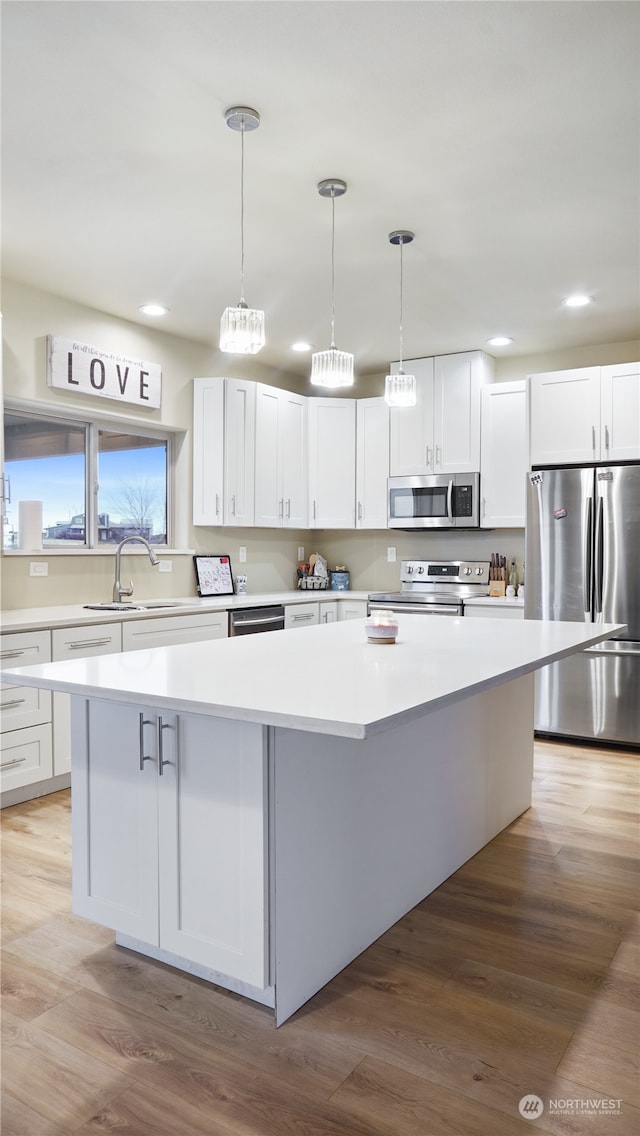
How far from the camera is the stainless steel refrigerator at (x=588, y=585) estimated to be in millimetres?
4309

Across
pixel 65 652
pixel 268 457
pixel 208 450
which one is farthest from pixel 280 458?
pixel 65 652

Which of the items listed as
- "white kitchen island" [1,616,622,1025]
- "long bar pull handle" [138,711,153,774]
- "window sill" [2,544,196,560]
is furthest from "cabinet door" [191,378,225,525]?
"long bar pull handle" [138,711,153,774]

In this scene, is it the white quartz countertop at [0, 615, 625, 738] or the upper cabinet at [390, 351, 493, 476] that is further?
the upper cabinet at [390, 351, 493, 476]

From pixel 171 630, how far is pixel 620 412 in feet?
9.72

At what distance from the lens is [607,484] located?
173 inches

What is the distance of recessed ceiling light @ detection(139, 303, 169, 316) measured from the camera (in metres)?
4.26

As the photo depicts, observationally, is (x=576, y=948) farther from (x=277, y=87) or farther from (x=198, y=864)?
(x=277, y=87)

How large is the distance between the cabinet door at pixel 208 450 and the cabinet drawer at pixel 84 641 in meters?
1.40

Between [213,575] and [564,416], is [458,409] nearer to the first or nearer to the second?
[564,416]

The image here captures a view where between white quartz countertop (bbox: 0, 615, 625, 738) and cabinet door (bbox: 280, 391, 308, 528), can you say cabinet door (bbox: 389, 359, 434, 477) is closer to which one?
cabinet door (bbox: 280, 391, 308, 528)

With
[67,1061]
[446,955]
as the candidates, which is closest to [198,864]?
[67,1061]

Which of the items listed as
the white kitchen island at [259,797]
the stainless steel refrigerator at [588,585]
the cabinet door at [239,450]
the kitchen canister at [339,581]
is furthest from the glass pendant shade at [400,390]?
the kitchen canister at [339,581]

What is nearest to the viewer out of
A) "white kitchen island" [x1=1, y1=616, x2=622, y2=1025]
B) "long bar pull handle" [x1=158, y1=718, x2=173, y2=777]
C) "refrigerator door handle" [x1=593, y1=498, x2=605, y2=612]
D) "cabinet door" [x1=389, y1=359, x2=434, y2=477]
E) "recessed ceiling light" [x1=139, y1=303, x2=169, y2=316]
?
"white kitchen island" [x1=1, y1=616, x2=622, y2=1025]

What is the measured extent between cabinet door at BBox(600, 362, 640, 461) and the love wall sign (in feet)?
9.16
